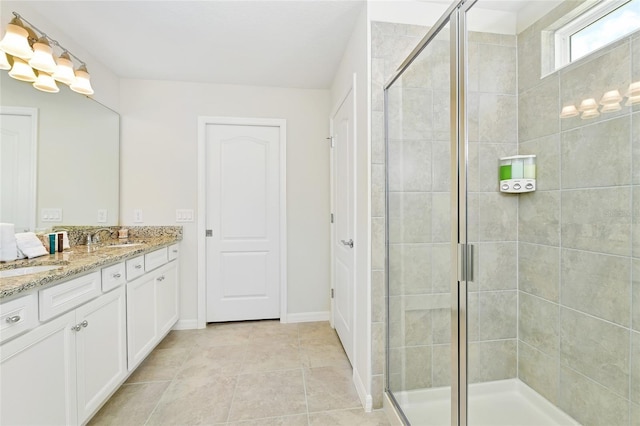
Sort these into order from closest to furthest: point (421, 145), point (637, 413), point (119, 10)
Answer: point (637, 413)
point (421, 145)
point (119, 10)

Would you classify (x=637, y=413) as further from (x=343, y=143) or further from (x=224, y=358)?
(x=224, y=358)

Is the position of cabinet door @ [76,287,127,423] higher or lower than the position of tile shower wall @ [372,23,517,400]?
lower

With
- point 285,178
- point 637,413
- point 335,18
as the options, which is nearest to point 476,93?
point 335,18

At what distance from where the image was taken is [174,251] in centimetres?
257

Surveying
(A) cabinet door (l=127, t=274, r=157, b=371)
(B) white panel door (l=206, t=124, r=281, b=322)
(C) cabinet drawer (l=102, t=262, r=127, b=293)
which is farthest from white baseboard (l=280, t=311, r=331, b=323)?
(C) cabinet drawer (l=102, t=262, r=127, b=293)

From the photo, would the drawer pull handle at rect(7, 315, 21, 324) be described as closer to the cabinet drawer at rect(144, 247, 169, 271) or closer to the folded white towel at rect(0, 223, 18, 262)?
the folded white towel at rect(0, 223, 18, 262)

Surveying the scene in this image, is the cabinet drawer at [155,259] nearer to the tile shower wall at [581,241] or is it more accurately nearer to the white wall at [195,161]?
the white wall at [195,161]

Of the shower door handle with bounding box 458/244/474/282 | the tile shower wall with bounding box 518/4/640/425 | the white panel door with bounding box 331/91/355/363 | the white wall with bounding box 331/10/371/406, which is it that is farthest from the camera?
the white panel door with bounding box 331/91/355/363

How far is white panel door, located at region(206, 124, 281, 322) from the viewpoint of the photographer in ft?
9.21

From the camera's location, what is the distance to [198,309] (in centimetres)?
273

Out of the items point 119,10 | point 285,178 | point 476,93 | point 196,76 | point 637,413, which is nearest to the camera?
point 637,413

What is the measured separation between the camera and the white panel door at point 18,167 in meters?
1.57

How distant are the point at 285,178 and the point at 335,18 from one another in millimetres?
1460

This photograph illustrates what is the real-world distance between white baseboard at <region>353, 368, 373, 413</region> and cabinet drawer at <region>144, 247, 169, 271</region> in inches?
67.3
